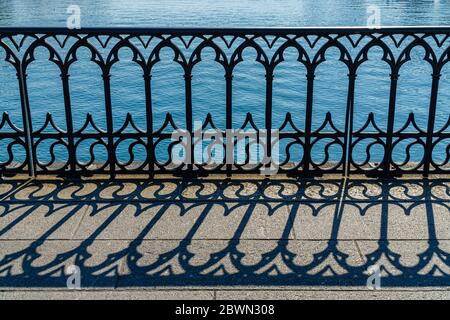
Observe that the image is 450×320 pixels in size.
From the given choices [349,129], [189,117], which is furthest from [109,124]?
[349,129]

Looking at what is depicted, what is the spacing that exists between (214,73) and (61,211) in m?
18.2

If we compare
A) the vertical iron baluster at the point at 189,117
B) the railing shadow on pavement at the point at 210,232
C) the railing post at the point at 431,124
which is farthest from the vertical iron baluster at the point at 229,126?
the railing post at the point at 431,124

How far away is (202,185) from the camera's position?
211 inches

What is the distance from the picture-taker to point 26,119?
5.34 metres

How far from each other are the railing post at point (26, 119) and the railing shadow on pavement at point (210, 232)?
0.20 m

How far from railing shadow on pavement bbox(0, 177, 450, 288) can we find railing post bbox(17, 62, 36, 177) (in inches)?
7.8

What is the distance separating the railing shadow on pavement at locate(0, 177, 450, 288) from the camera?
378 centimetres

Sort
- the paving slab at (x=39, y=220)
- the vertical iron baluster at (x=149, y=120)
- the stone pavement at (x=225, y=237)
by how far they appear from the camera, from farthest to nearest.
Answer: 1. the vertical iron baluster at (x=149, y=120)
2. the paving slab at (x=39, y=220)
3. the stone pavement at (x=225, y=237)

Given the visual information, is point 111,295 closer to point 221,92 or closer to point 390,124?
point 390,124

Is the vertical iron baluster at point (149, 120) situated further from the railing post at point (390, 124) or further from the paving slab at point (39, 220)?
the railing post at point (390, 124)

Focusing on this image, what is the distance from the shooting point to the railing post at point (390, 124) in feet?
17.3
